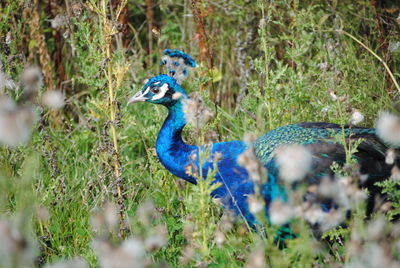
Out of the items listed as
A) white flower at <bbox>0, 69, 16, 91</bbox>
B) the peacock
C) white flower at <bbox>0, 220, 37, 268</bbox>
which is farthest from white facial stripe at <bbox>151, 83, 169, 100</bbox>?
white flower at <bbox>0, 220, 37, 268</bbox>

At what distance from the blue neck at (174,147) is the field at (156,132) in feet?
0.63

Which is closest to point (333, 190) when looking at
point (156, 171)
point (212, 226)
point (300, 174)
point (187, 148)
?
point (300, 174)

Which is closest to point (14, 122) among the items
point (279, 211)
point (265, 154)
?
point (279, 211)

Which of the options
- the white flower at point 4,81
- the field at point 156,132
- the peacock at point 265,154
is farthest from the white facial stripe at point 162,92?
the white flower at point 4,81

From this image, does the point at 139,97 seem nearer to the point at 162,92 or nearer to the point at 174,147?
the point at 162,92

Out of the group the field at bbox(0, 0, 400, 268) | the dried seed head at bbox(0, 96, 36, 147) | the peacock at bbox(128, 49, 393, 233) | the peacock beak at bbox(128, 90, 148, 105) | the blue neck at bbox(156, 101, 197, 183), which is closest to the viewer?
the dried seed head at bbox(0, 96, 36, 147)

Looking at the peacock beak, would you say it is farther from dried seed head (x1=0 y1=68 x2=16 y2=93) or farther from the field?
dried seed head (x1=0 y1=68 x2=16 y2=93)

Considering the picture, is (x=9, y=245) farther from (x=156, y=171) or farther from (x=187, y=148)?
(x=156, y=171)

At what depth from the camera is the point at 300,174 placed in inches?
72.9

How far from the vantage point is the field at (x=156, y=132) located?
1985mm

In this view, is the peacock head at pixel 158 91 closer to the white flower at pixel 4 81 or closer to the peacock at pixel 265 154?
the peacock at pixel 265 154

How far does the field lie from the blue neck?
19 centimetres

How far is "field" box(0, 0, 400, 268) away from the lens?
6.51 feet

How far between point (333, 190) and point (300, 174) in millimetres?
114
